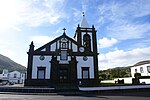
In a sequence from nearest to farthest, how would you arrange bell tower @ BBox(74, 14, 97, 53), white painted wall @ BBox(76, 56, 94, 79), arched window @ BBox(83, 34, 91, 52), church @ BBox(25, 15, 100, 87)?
1. church @ BBox(25, 15, 100, 87)
2. white painted wall @ BBox(76, 56, 94, 79)
3. arched window @ BBox(83, 34, 91, 52)
4. bell tower @ BBox(74, 14, 97, 53)

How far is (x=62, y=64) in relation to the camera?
96.5 ft

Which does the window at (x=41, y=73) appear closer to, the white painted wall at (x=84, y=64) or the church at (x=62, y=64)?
the church at (x=62, y=64)

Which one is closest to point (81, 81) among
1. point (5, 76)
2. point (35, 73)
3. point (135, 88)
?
point (35, 73)

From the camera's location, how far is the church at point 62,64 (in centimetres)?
2852

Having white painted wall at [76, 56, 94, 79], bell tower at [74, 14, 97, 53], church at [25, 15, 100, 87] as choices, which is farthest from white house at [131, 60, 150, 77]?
white painted wall at [76, 56, 94, 79]

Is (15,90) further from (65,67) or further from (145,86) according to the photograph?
(145,86)

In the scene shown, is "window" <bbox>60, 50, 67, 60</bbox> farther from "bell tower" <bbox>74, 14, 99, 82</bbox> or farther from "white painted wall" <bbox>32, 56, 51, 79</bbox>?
"bell tower" <bbox>74, 14, 99, 82</bbox>

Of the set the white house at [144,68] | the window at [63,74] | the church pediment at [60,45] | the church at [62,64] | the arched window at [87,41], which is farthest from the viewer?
the white house at [144,68]

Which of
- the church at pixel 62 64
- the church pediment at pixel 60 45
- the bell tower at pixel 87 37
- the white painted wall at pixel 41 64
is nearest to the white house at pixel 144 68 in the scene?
the bell tower at pixel 87 37

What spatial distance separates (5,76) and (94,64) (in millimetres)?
67995

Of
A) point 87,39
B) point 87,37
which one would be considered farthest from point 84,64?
point 87,37

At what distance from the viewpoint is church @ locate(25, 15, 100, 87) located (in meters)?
28.5

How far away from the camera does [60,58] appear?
29719 mm

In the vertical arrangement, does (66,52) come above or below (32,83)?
above
